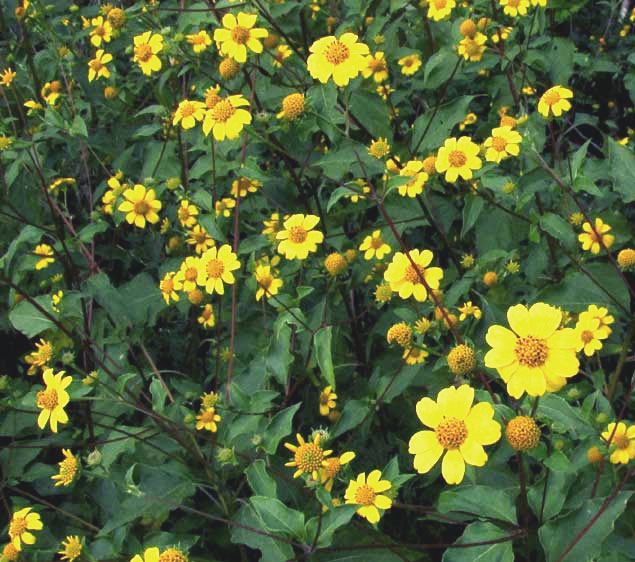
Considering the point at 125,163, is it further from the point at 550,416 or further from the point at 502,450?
Result: the point at 550,416

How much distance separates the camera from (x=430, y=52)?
3.10 m

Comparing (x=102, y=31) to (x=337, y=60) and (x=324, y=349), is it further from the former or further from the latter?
(x=324, y=349)

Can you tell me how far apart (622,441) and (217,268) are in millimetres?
1284

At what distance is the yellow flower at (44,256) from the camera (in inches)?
112

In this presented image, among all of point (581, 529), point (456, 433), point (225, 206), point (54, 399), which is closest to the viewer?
point (456, 433)

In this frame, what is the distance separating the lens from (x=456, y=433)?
1.43m

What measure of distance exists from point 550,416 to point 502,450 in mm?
474

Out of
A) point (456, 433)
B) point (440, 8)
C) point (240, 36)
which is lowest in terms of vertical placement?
point (456, 433)

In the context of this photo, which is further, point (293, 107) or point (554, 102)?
point (554, 102)

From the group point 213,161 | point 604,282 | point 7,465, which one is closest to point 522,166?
point 604,282

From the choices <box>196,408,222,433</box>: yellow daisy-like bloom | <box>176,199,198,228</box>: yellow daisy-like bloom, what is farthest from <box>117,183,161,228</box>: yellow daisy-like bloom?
<box>196,408,222,433</box>: yellow daisy-like bloom

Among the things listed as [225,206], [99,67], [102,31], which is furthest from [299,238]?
[102,31]

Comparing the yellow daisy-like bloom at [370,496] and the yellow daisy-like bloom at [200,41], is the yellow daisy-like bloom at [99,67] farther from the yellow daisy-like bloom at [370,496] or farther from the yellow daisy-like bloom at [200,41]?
the yellow daisy-like bloom at [370,496]

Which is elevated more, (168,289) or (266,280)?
(266,280)
